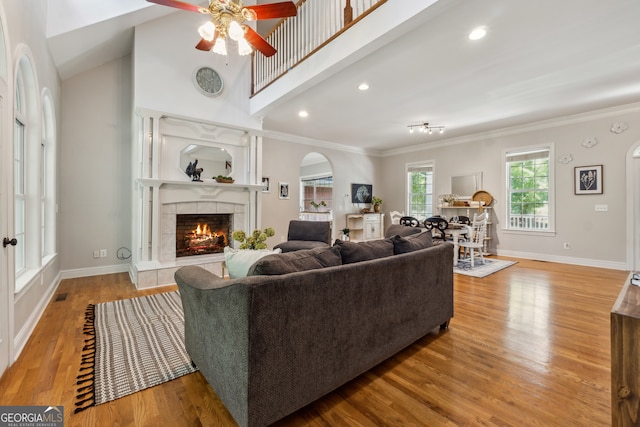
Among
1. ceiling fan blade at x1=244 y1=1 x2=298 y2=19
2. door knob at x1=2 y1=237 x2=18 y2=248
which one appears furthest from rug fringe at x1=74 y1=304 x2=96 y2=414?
ceiling fan blade at x1=244 y1=1 x2=298 y2=19

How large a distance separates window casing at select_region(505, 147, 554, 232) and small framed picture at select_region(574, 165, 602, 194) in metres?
0.41

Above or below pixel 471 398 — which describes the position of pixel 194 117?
above

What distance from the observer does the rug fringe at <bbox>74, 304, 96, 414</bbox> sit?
1.58 meters

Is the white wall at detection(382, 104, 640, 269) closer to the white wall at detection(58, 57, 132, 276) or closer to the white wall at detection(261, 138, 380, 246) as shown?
the white wall at detection(261, 138, 380, 246)

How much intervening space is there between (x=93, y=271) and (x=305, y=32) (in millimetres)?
4814

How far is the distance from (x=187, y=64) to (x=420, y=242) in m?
4.24

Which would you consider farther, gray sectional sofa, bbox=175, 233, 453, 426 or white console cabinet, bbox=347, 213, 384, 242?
white console cabinet, bbox=347, 213, 384, 242

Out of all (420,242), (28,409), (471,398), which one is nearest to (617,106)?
(420,242)

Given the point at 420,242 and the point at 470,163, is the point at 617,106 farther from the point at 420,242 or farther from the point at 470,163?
the point at 420,242

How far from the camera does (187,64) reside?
4281mm

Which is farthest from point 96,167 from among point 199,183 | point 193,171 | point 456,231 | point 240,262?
point 456,231

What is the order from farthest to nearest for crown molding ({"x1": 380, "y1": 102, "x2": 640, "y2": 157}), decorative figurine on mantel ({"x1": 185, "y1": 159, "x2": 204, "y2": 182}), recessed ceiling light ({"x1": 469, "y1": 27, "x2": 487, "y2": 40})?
1. crown molding ({"x1": 380, "y1": 102, "x2": 640, "y2": 157})
2. decorative figurine on mantel ({"x1": 185, "y1": 159, "x2": 204, "y2": 182})
3. recessed ceiling light ({"x1": 469, "y1": 27, "x2": 487, "y2": 40})

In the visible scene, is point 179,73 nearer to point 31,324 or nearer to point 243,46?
point 243,46

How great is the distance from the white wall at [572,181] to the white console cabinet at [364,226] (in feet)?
8.20
